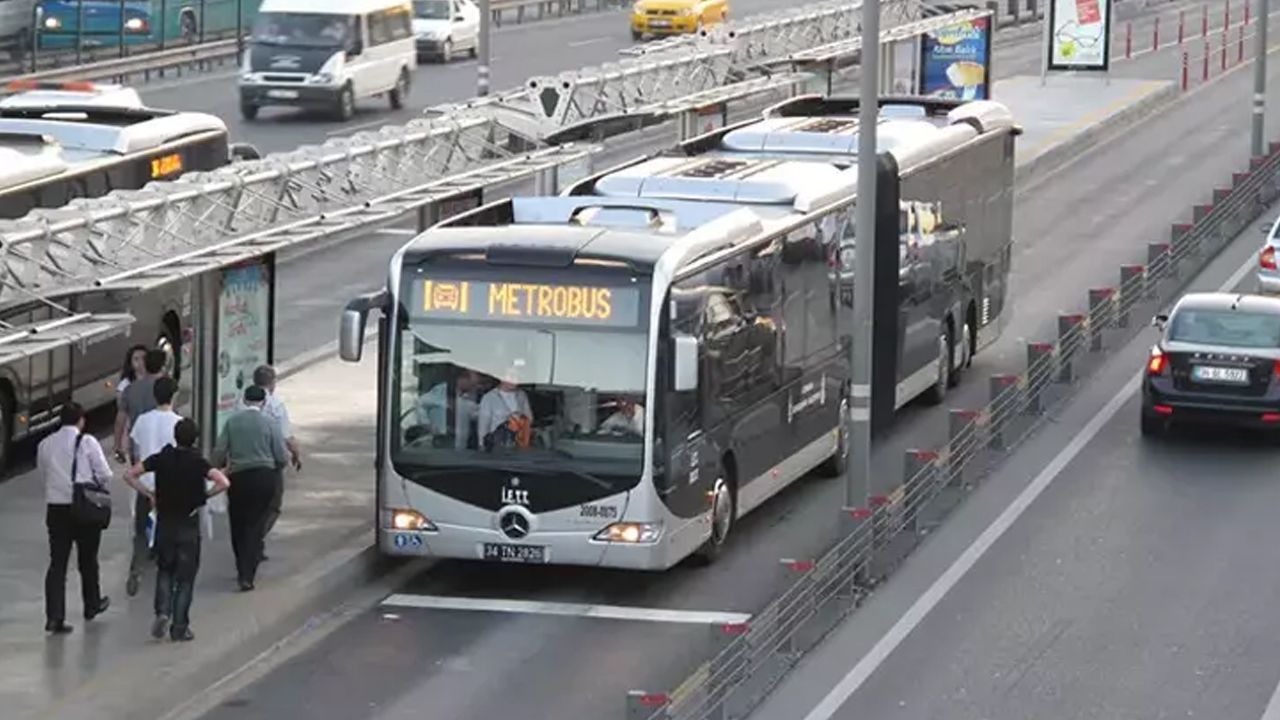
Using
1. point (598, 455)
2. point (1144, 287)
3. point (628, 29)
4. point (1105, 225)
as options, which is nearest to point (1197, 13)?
point (628, 29)

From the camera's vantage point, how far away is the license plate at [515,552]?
2244 centimetres

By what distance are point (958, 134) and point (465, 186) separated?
6239 millimetres

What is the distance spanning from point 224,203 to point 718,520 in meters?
4.80

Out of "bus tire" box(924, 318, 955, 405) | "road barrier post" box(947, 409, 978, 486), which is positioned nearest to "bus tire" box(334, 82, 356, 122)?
"bus tire" box(924, 318, 955, 405)

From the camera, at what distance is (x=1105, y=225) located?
46.1 metres

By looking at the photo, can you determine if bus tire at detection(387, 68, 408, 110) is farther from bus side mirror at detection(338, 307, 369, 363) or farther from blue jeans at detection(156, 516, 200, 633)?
blue jeans at detection(156, 516, 200, 633)

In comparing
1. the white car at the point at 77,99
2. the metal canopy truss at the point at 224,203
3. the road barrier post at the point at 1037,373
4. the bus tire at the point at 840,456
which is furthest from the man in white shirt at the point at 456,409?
the white car at the point at 77,99

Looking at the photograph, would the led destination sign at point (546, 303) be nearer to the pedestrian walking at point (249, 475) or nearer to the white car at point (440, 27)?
the pedestrian walking at point (249, 475)

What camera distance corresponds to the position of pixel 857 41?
1866 inches

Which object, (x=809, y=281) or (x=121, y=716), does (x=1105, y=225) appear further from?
(x=121, y=716)

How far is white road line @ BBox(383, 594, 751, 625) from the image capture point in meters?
22.3

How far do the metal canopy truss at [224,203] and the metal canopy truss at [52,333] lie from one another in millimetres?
696

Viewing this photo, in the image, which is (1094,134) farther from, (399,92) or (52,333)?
(52,333)

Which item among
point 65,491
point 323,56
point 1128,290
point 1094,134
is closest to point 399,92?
point 323,56
